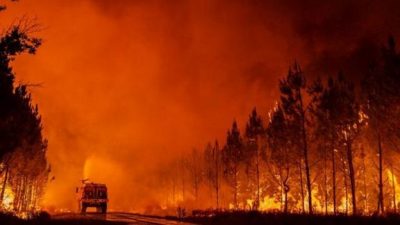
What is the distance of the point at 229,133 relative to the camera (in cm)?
8538

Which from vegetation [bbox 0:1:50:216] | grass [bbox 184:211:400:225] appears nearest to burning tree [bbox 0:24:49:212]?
vegetation [bbox 0:1:50:216]

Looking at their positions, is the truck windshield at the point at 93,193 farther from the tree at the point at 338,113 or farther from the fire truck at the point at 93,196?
the tree at the point at 338,113

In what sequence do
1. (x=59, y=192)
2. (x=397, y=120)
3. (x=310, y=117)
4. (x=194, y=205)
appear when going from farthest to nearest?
(x=59, y=192)
(x=194, y=205)
(x=310, y=117)
(x=397, y=120)

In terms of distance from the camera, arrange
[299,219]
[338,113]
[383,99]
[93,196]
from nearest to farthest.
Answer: [299,219] < [383,99] < [338,113] < [93,196]

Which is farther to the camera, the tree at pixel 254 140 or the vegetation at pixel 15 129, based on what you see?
the tree at pixel 254 140

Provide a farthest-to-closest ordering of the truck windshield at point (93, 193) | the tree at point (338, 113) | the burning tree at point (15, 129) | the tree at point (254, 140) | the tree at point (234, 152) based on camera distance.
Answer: the tree at point (234, 152) → the tree at point (254, 140) → the truck windshield at point (93, 193) → the tree at point (338, 113) → the burning tree at point (15, 129)

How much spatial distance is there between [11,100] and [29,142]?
3242 cm

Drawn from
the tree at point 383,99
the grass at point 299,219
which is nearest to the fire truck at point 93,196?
the grass at point 299,219

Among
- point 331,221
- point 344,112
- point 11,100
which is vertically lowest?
point 331,221

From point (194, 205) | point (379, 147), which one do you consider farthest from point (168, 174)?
point (379, 147)

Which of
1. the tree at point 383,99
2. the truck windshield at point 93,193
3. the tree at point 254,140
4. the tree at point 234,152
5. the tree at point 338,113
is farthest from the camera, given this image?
the tree at point 234,152

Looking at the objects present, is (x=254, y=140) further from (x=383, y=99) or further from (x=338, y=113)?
(x=383, y=99)

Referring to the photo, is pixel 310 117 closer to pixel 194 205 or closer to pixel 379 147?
pixel 379 147

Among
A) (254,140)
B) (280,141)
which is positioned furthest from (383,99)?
(254,140)
